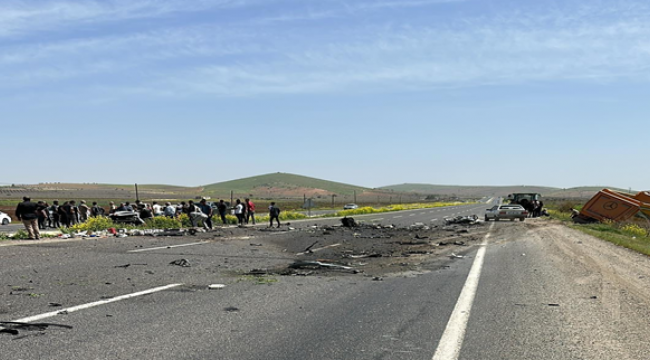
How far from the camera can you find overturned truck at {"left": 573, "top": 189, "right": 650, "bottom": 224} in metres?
33.0

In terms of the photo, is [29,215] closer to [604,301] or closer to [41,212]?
[41,212]

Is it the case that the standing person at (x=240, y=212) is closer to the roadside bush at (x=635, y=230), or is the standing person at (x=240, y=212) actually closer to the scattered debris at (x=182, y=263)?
the roadside bush at (x=635, y=230)

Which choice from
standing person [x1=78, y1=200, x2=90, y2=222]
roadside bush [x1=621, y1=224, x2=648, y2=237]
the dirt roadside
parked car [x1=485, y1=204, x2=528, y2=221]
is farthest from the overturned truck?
standing person [x1=78, y1=200, x2=90, y2=222]

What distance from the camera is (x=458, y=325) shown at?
7.04 metres

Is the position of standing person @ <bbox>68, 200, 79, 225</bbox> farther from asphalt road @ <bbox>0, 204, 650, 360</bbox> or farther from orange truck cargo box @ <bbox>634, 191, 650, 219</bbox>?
orange truck cargo box @ <bbox>634, 191, 650, 219</bbox>

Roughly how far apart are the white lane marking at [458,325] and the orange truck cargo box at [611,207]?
25.8m

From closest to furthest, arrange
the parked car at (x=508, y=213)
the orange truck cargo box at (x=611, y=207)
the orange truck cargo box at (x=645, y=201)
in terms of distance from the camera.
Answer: the orange truck cargo box at (x=645, y=201) < the orange truck cargo box at (x=611, y=207) < the parked car at (x=508, y=213)

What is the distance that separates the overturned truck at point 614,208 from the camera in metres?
33.0

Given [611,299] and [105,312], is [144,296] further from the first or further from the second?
[611,299]

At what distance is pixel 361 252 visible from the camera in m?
17.6

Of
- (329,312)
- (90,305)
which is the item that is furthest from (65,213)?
(329,312)

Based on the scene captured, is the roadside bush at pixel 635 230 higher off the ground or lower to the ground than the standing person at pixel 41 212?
lower

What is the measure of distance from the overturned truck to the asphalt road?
21.8m

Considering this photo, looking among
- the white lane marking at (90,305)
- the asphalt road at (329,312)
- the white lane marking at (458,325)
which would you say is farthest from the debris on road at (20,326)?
the white lane marking at (458,325)
